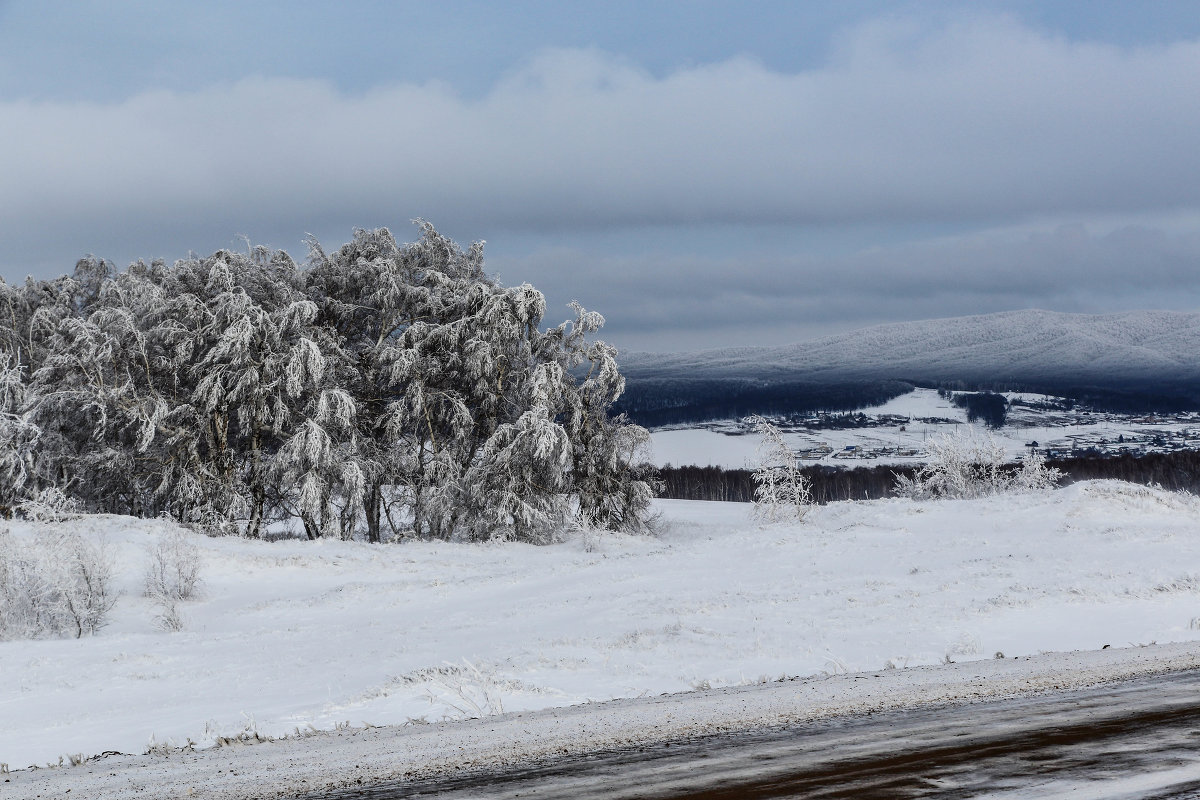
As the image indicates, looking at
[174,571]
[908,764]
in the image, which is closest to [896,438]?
[174,571]

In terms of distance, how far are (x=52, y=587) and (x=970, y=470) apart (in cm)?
4131

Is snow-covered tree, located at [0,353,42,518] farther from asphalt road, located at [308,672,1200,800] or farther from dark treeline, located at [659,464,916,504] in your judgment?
dark treeline, located at [659,464,916,504]

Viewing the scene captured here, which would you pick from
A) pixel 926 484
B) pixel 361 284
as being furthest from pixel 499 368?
pixel 926 484

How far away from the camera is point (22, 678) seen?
14555 millimetres

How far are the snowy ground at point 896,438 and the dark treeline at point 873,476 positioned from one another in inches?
297

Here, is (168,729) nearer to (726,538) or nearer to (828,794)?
(828,794)

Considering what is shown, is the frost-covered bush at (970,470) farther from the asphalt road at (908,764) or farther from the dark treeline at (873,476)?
the asphalt road at (908,764)

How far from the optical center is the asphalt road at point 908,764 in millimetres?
5344

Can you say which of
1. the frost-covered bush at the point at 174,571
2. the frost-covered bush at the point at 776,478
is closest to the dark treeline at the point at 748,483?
the frost-covered bush at the point at 776,478

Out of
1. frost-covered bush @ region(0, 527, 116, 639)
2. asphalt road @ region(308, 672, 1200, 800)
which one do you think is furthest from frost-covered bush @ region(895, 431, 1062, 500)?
asphalt road @ region(308, 672, 1200, 800)

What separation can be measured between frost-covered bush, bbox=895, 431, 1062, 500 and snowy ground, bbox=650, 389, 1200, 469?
186 feet

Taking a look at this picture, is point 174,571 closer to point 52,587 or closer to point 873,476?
point 52,587

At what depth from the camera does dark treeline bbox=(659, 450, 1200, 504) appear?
9238cm

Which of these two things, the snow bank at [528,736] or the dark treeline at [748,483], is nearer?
the snow bank at [528,736]
